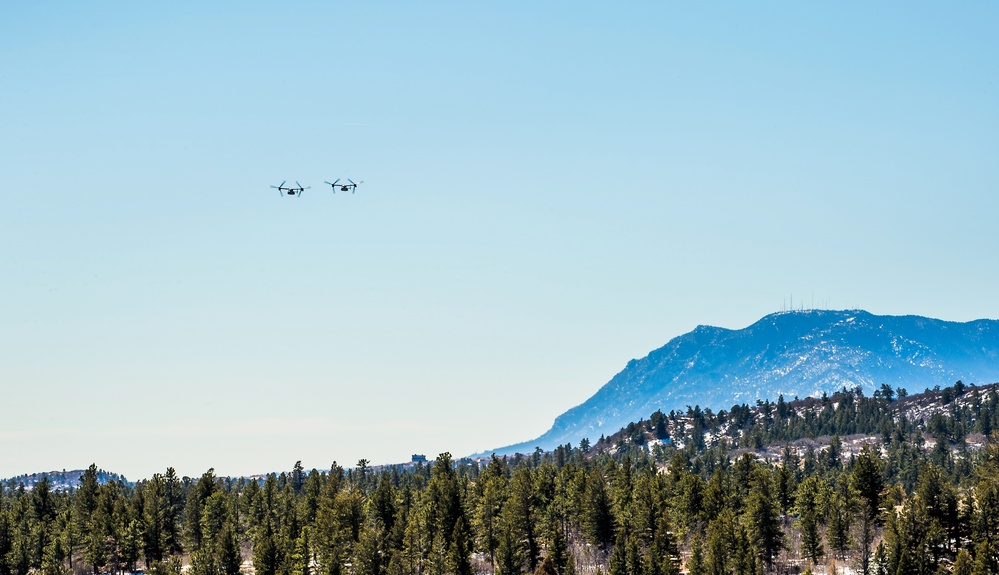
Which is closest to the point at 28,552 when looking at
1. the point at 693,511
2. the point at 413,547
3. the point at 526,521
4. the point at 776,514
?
the point at 413,547

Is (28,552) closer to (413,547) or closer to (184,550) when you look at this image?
(184,550)

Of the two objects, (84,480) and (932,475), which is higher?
(84,480)

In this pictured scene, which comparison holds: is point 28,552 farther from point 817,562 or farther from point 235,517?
point 817,562

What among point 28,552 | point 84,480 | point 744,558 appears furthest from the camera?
point 84,480

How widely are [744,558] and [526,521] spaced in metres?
35.2

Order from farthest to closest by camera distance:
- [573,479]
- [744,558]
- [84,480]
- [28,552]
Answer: [84,480]
[573,479]
[28,552]
[744,558]

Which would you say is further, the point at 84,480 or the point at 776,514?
the point at 84,480

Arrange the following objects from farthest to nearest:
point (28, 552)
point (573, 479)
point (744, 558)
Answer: point (573, 479)
point (28, 552)
point (744, 558)

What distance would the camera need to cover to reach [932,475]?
139 metres

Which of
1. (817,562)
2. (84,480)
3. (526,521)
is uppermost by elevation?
(84,480)

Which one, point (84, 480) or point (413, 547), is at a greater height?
point (84, 480)

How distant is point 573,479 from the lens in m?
168

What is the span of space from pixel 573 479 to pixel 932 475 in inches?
2175

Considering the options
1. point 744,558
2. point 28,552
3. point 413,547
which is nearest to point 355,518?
point 413,547
